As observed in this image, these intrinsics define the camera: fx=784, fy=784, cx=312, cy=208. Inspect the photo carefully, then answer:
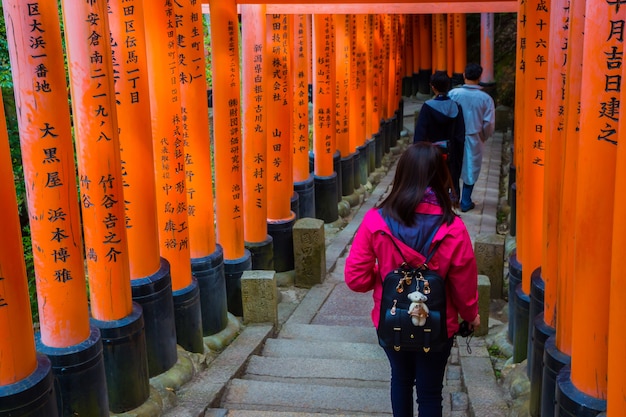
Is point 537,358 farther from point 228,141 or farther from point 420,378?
point 228,141

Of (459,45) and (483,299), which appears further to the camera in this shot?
(459,45)

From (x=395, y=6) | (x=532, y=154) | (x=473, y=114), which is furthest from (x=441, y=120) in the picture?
(x=532, y=154)

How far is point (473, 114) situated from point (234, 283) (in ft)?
12.2

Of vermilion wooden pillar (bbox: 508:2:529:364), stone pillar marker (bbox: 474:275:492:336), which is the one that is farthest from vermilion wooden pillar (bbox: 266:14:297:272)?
vermilion wooden pillar (bbox: 508:2:529:364)

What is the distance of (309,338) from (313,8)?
341cm

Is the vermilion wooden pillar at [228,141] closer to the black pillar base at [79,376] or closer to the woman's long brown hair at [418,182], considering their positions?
the black pillar base at [79,376]

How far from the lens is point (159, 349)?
18.2 ft

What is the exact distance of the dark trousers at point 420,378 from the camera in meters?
3.90

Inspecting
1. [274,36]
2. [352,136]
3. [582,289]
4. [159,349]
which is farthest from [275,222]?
[582,289]

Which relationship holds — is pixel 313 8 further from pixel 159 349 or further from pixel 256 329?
pixel 159 349

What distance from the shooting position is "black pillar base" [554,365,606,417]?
3416 mm

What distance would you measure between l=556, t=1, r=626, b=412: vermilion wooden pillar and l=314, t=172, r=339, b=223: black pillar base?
24.5ft

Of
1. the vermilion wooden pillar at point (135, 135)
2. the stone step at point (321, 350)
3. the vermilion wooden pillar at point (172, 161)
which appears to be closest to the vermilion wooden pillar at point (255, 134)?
the stone step at point (321, 350)

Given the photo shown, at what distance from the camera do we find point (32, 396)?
3.90 meters
